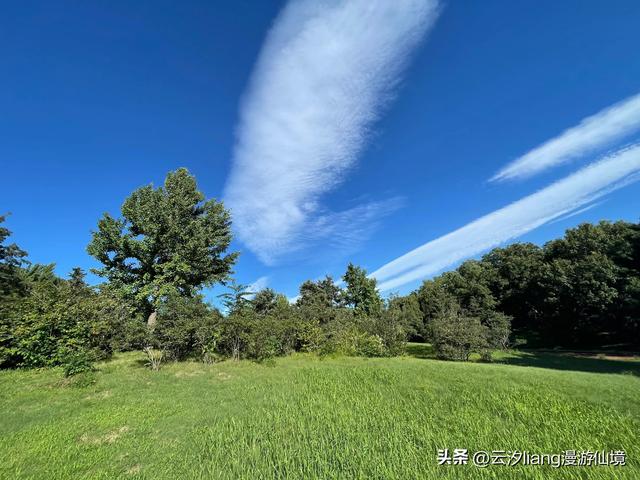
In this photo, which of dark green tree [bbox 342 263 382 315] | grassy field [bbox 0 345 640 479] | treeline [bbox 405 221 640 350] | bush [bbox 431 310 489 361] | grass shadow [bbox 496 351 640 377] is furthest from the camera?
dark green tree [bbox 342 263 382 315]

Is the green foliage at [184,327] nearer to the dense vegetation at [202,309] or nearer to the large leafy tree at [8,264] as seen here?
the dense vegetation at [202,309]

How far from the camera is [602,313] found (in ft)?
107

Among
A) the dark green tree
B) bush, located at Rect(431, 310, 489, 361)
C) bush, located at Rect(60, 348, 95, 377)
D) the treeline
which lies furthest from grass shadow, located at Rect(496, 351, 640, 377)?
the dark green tree

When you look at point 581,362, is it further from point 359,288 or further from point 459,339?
point 359,288

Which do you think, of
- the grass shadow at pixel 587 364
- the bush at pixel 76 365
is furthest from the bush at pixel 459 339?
the bush at pixel 76 365

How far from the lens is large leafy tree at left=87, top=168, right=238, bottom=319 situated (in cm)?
2366

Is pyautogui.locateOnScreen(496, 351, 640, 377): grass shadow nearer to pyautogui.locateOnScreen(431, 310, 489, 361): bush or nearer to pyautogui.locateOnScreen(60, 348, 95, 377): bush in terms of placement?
pyautogui.locateOnScreen(431, 310, 489, 361): bush

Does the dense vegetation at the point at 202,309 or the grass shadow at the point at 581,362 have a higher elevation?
the dense vegetation at the point at 202,309

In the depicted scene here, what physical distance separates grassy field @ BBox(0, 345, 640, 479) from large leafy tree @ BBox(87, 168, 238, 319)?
1260cm

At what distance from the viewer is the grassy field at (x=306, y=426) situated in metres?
4.74

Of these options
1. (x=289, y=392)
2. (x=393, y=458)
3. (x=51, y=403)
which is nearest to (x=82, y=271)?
(x=51, y=403)

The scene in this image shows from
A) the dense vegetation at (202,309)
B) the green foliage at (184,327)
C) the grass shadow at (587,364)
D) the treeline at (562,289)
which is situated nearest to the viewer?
the dense vegetation at (202,309)

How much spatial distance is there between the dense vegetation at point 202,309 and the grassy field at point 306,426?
4.21 m

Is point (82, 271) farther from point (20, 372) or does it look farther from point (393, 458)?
point (393, 458)
